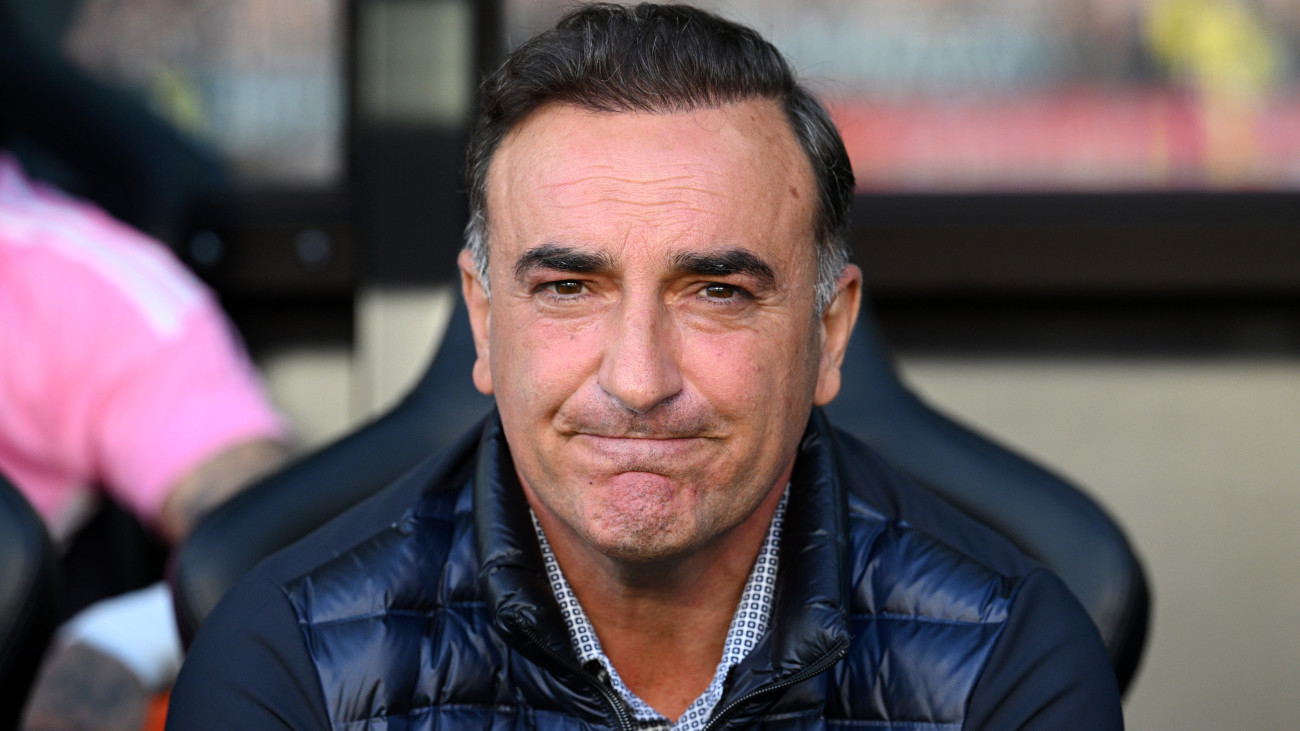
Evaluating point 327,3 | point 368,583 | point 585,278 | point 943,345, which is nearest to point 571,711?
point 368,583

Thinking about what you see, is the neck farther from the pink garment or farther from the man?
the pink garment

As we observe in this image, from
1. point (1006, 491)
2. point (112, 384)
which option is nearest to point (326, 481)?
point (1006, 491)

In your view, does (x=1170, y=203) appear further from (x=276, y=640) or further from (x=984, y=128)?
(x=276, y=640)

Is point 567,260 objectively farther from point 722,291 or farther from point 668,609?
point 668,609

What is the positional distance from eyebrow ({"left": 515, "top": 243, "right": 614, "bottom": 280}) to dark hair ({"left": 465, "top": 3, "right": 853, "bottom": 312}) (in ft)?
0.45

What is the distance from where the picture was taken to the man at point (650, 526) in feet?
4.08

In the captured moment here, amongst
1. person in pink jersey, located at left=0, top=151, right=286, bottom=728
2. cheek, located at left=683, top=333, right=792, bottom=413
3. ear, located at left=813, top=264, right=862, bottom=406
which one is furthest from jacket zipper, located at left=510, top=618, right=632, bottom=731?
person in pink jersey, located at left=0, top=151, right=286, bottom=728

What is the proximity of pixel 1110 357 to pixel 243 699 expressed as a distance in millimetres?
2025

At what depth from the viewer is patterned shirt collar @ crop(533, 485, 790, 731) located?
1.31 m

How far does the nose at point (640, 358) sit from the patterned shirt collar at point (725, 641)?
232 millimetres

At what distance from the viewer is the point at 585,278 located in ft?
4.12

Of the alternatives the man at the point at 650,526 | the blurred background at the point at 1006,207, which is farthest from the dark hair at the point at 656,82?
the blurred background at the point at 1006,207

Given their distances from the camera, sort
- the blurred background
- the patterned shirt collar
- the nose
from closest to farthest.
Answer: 1. the nose
2. the patterned shirt collar
3. the blurred background

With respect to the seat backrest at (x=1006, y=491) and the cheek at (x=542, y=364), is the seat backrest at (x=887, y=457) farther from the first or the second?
the cheek at (x=542, y=364)
